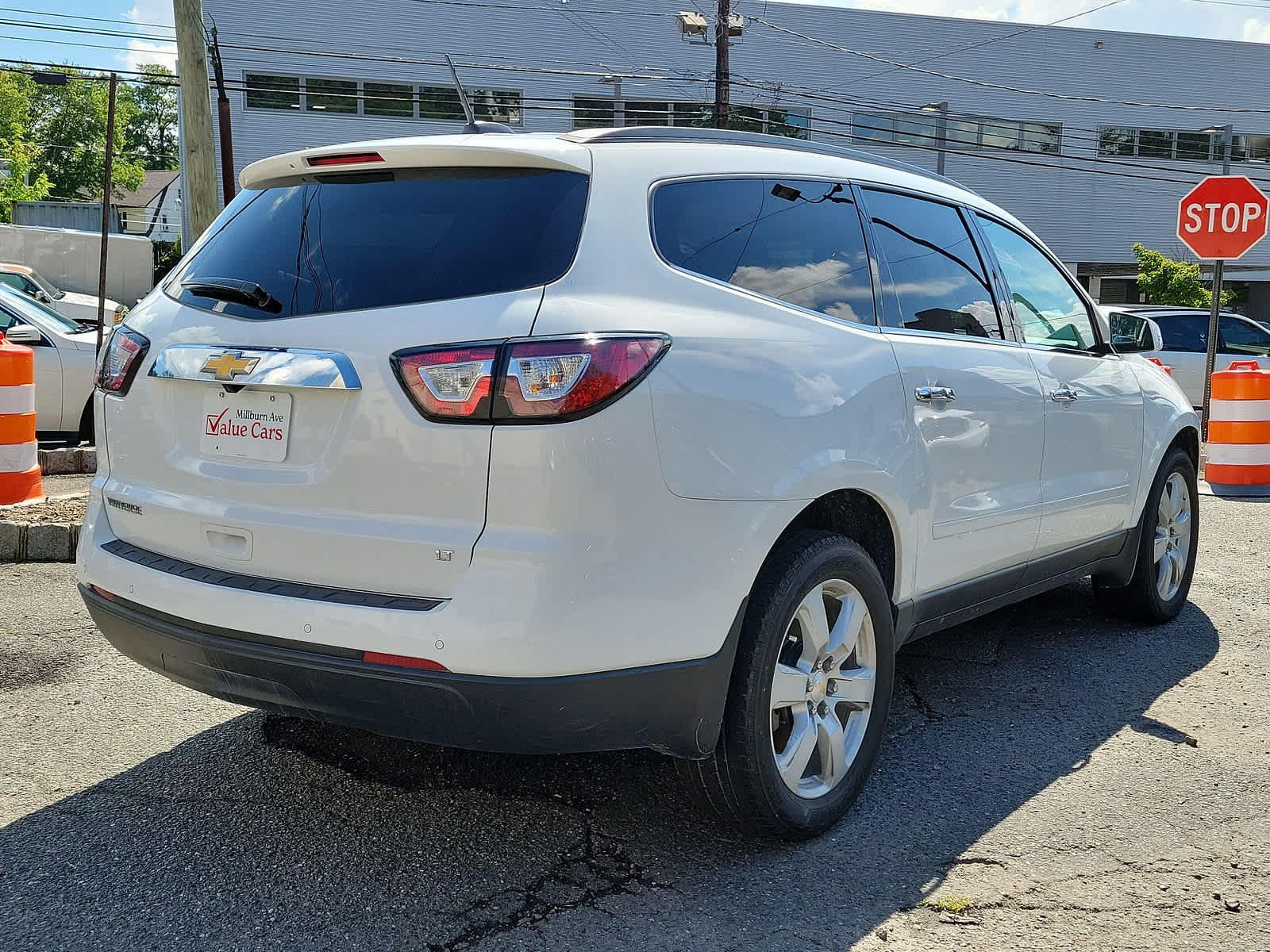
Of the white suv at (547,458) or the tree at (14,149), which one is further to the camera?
the tree at (14,149)

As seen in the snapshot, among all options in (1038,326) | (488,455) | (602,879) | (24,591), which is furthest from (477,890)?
(24,591)

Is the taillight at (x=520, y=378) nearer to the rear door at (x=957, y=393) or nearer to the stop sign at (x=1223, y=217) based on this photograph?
the rear door at (x=957, y=393)

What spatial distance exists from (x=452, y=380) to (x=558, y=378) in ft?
Result: 0.78

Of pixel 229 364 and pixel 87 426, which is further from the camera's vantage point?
pixel 87 426

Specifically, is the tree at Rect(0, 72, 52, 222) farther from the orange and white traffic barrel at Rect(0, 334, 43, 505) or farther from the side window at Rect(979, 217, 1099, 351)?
the side window at Rect(979, 217, 1099, 351)

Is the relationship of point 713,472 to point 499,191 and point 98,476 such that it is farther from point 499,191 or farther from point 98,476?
point 98,476

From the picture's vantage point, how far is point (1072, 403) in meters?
4.57

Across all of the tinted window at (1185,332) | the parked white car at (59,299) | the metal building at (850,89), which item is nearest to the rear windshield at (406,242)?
the parked white car at (59,299)

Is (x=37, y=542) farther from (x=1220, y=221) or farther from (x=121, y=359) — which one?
(x=1220, y=221)

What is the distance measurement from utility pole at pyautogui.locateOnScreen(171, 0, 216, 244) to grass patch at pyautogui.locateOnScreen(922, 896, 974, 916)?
7.19 meters

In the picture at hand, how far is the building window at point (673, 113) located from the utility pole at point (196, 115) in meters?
24.0

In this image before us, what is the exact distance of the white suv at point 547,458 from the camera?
8.66 ft

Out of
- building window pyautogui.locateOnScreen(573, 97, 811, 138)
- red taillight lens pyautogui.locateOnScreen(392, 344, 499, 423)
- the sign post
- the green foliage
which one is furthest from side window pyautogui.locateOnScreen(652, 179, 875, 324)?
the green foliage

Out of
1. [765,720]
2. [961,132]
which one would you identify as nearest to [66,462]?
[765,720]
